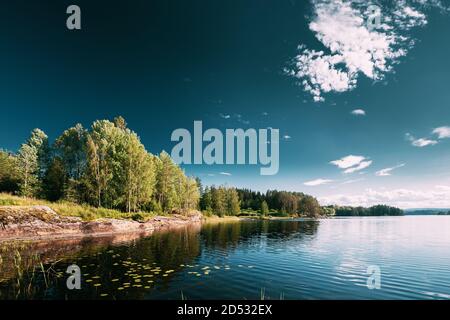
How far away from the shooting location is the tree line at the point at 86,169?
57.5 m

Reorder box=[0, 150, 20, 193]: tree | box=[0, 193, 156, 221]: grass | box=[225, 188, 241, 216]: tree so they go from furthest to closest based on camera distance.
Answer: box=[225, 188, 241, 216]: tree → box=[0, 150, 20, 193]: tree → box=[0, 193, 156, 221]: grass

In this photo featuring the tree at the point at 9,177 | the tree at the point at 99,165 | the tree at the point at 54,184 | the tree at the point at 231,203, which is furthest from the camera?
the tree at the point at 231,203

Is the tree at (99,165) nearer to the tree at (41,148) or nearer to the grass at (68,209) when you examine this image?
the grass at (68,209)

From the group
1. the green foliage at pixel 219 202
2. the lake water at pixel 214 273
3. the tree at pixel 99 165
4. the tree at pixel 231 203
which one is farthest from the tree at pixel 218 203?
the lake water at pixel 214 273

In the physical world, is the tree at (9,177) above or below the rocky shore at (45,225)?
above

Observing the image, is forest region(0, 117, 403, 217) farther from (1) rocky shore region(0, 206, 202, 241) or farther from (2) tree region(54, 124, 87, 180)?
(1) rocky shore region(0, 206, 202, 241)

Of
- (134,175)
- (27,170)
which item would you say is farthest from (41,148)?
(134,175)

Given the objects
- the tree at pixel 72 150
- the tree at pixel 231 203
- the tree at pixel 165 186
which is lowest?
the tree at pixel 231 203

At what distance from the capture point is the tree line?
5747 cm

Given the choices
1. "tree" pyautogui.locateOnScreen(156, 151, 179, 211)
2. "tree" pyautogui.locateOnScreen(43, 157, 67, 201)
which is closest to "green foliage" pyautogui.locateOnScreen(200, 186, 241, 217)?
"tree" pyautogui.locateOnScreen(156, 151, 179, 211)

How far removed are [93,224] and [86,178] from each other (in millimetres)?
17786

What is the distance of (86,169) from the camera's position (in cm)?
5775

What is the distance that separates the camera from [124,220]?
50250mm
